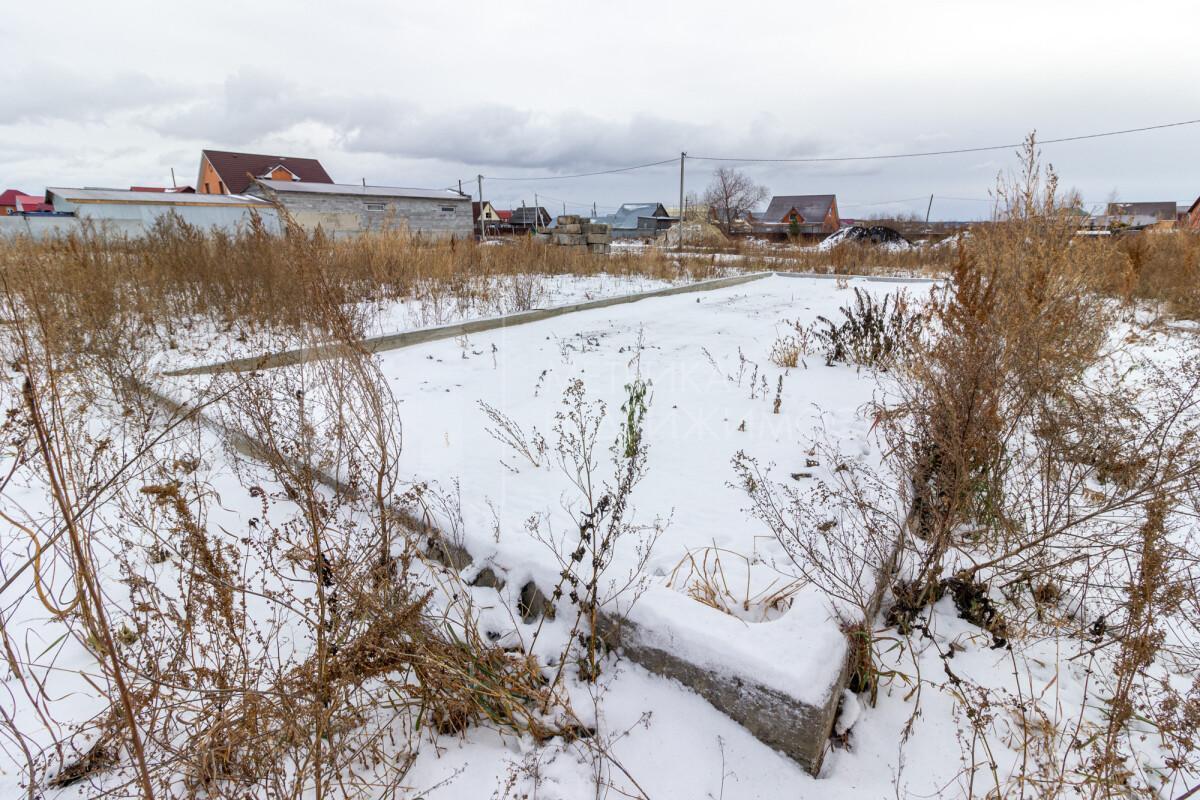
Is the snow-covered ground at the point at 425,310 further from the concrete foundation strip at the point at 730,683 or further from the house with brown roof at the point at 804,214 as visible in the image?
the house with brown roof at the point at 804,214

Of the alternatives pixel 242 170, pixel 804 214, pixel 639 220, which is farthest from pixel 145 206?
pixel 804 214

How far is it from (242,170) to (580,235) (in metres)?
25.8

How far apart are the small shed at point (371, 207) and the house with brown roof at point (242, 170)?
10.5ft

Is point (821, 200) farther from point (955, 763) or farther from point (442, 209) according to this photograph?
point (955, 763)

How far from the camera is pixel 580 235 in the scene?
1562 centimetres

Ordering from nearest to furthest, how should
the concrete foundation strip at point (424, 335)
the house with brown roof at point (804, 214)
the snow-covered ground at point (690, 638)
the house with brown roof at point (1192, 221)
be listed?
1. the snow-covered ground at point (690, 638)
2. the concrete foundation strip at point (424, 335)
3. the house with brown roof at point (1192, 221)
4. the house with brown roof at point (804, 214)

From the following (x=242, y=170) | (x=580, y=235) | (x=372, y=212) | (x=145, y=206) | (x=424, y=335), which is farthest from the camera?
(x=242, y=170)

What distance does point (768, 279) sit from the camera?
12961mm

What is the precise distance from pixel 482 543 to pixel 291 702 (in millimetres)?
929

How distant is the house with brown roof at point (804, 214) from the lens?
41.1 m

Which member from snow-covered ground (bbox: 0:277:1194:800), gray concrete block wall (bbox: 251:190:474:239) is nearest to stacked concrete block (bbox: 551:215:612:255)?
gray concrete block wall (bbox: 251:190:474:239)

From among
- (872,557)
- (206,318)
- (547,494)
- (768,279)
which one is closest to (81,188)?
(206,318)

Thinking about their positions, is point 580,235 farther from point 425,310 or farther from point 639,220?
point 639,220

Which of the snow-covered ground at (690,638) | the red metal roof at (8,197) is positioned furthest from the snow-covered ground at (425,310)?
the red metal roof at (8,197)
